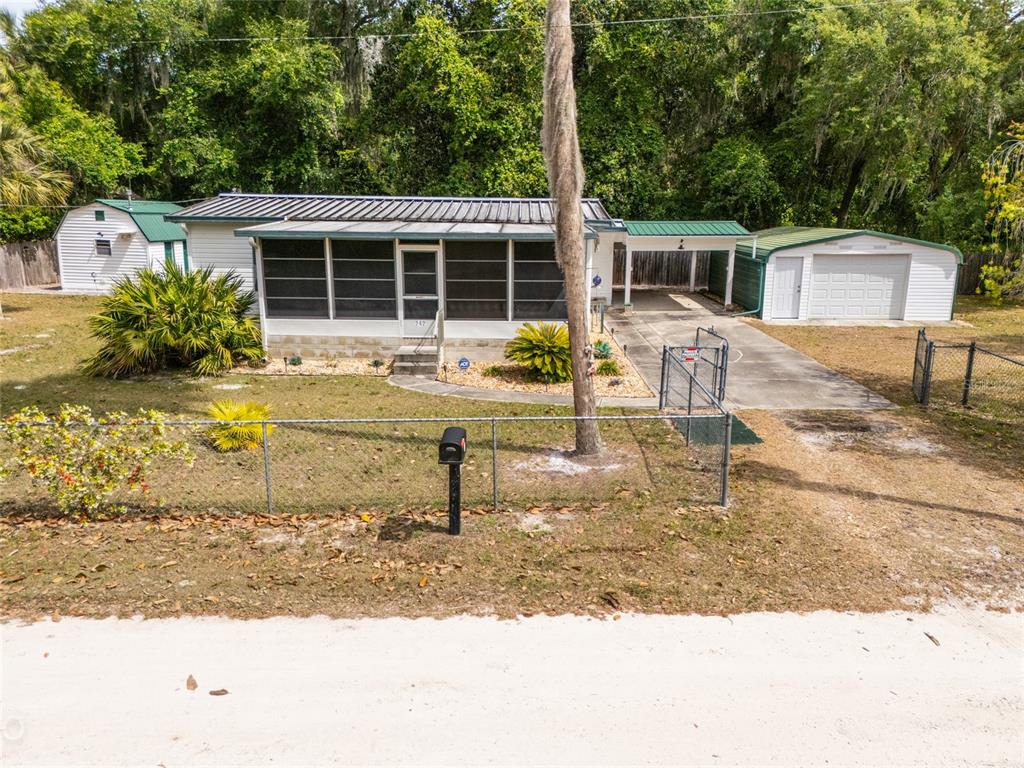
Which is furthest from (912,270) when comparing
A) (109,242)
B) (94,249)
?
(94,249)

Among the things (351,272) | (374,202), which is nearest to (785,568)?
(351,272)

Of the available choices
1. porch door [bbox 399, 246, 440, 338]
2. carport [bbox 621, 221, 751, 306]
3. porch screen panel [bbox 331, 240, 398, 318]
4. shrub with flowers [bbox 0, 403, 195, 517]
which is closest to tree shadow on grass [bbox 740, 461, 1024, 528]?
shrub with flowers [bbox 0, 403, 195, 517]

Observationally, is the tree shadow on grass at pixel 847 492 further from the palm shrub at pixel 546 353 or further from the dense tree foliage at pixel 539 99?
the dense tree foliage at pixel 539 99

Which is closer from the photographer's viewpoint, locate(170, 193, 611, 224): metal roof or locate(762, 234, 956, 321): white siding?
locate(170, 193, 611, 224): metal roof

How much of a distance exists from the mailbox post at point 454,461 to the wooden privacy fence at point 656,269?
78.2ft

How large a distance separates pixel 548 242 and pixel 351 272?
4.40 metres

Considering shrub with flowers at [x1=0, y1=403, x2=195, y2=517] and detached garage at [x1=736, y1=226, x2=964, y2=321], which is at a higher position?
detached garage at [x1=736, y1=226, x2=964, y2=321]

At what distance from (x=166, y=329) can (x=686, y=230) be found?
17.1 metres

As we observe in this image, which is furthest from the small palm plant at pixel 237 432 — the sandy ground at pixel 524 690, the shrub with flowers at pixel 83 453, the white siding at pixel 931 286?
the white siding at pixel 931 286

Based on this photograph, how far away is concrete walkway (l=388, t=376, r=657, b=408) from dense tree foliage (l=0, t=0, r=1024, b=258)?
16.9 meters

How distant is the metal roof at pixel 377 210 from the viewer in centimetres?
1877

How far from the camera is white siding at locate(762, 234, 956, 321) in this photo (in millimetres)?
22266

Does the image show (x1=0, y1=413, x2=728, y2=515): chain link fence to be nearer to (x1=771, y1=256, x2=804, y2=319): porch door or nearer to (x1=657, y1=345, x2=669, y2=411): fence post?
(x1=657, y1=345, x2=669, y2=411): fence post

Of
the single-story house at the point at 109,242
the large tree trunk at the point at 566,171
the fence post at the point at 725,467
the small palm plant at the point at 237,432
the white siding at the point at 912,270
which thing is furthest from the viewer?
the single-story house at the point at 109,242
